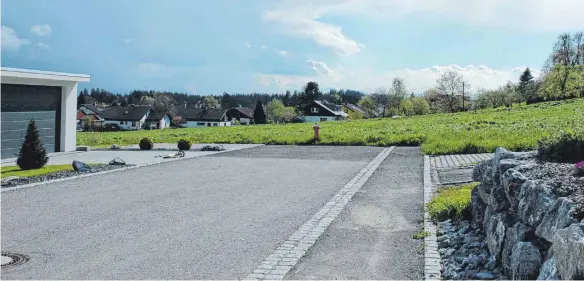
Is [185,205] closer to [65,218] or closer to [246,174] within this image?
[65,218]

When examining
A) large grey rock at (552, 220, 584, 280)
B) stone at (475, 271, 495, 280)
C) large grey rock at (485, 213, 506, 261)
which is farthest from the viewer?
large grey rock at (485, 213, 506, 261)

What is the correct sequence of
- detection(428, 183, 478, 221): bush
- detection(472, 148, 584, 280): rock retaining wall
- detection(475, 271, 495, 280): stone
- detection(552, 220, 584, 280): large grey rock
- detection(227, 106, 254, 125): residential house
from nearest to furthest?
detection(552, 220, 584, 280): large grey rock → detection(472, 148, 584, 280): rock retaining wall → detection(475, 271, 495, 280): stone → detection(428, 183, 478, 221): bush → detection(227, 106, 254, 125): residential house

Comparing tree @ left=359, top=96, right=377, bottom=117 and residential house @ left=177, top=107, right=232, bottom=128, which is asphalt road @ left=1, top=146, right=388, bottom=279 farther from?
tree @ left=359, top=96, right=377, bottom=117

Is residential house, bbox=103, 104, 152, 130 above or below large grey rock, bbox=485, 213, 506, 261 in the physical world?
above

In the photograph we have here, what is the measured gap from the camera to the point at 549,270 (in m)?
4.15

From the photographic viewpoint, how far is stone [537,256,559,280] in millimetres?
4023

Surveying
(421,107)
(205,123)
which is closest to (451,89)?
(421,107)

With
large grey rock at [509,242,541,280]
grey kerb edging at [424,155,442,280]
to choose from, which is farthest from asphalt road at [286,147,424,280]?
large grey rock at [509,242,541,280]

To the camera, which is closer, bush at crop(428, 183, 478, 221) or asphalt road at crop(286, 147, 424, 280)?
asphalt road at crop(286, 147, 424, 280)

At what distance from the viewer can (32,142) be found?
15930 mm

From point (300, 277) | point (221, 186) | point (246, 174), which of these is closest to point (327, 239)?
point (300, 277)

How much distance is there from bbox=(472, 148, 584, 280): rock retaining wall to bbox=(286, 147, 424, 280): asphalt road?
41.1 inches

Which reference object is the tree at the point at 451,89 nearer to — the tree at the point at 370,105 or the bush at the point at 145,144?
the tree at the point at 370,105

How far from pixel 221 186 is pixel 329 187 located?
2.82 m
